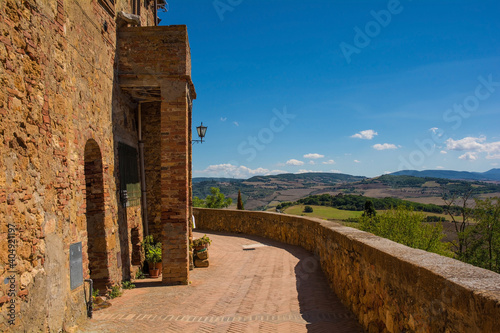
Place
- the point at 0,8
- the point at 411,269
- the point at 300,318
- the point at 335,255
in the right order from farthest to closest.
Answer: the point at 335,255, the point at 300,318, the point at 0,8, the point at 411,269

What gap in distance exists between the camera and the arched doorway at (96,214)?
23.2 feet

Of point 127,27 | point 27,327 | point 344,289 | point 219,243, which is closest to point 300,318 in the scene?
point 344,289

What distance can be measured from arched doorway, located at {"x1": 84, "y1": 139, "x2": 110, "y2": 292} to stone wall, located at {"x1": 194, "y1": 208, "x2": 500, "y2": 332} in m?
4.63

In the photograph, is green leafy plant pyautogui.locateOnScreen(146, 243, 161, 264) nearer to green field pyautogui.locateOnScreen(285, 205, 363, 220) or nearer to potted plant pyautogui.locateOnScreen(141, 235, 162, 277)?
potted plant pyautogui.locateOnScreen(141, 235, 162, 277)

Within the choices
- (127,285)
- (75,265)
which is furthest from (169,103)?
(75,265)

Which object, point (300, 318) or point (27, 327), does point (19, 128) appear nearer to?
point (27, 327)

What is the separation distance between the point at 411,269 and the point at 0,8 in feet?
15.9

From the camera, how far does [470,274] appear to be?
269 centimetres

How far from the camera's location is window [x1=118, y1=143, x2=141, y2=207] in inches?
328

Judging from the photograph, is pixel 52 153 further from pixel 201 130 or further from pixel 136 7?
pixel 201 130

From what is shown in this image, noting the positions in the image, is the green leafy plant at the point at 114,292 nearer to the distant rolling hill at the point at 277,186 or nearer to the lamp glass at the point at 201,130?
the lamp glass at the point at 201,130

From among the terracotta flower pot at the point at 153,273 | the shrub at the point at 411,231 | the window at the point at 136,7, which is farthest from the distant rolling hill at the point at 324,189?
the terracotta flower pot at the point at 153,273

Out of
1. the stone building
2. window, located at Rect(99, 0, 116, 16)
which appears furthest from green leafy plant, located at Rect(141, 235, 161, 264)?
window, located at Rect(99, 0, 116, 16)

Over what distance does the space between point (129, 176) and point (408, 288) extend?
7384 millimetres
